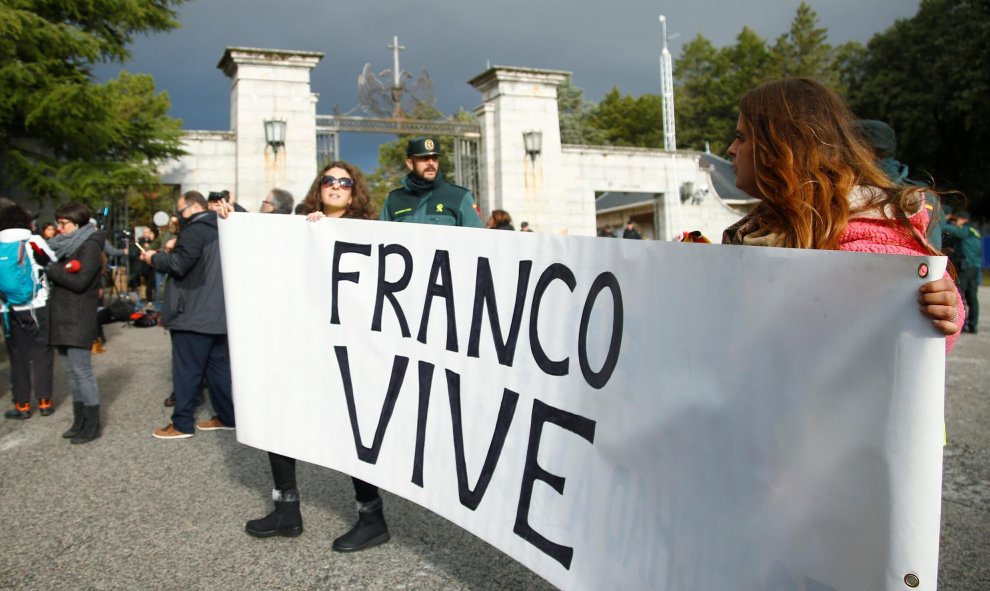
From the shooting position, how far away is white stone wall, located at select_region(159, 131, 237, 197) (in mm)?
16359

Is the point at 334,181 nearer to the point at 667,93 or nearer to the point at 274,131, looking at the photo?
the point at 274,131

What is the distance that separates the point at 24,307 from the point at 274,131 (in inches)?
414

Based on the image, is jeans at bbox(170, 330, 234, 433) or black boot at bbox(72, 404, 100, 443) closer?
jeans at bbox(170, 330, 234, 433)

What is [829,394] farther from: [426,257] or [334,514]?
[334,514]

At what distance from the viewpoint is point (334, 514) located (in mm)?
4180

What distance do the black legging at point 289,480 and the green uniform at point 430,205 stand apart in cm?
149

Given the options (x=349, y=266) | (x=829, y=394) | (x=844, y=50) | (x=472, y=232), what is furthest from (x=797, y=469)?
(x=844, y=50)

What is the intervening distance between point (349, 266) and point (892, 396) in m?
2.30

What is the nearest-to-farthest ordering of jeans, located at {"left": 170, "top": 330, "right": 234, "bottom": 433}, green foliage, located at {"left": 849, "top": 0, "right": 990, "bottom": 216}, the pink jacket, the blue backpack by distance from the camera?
the pink jacket
jeans, located at {"left": 170, "top": 330, "right": 234, "bottom": 433}
the blue backpack
green foliage, located at {"left": 849, "top": 0, "right": 990, "bottom": 216}

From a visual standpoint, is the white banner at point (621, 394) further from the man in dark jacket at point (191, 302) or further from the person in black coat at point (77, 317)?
the person in black coat at point (77, 317)

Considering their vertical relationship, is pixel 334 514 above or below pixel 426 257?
below

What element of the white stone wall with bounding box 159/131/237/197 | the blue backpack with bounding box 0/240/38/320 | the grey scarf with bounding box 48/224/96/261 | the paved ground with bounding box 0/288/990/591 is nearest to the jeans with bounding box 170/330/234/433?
the paved ground with bounding box 0/288/990/591

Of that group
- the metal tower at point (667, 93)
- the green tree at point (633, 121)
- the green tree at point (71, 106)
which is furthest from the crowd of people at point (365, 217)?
the green tree at point (633, 121)

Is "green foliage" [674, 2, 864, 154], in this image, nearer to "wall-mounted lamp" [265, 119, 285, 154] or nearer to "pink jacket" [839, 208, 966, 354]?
"wall-mounted lamp" [265, 119, 285, 154]
